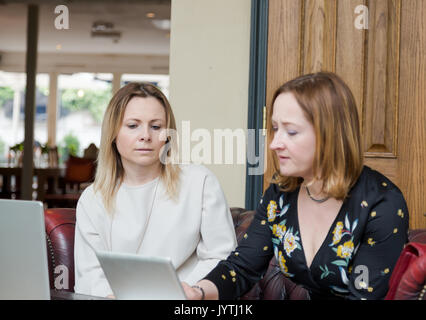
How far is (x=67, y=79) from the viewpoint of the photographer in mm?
13109

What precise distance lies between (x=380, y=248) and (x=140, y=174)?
863 millimetres

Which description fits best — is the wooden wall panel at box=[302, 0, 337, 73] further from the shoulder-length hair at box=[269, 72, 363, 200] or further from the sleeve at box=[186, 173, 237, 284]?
the shoulder-length hair at box=[269, 72, 363, 200]

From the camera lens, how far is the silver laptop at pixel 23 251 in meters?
1.10

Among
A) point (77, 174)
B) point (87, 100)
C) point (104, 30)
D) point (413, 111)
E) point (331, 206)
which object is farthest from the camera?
point (87, 100)

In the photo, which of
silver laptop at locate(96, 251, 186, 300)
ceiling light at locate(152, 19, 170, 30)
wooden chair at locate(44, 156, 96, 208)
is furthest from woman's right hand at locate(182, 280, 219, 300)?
ceiling light at locate(152, 19, 170, 30)

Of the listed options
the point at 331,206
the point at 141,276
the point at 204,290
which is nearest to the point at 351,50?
the point at 331,206

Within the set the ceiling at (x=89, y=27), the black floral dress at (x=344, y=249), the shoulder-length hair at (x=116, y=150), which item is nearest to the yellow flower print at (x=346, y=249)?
the black floral dress at (x=344, y=249)

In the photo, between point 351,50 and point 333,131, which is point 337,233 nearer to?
point 333,131

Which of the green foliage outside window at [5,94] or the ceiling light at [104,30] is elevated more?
the ceiling light at [104,30]

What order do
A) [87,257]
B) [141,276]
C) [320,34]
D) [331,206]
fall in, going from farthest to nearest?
[320,34] < [87,257] < [331,206] < [141,276]

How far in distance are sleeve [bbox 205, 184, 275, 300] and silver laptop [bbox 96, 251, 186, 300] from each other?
326mm

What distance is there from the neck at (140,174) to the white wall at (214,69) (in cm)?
105

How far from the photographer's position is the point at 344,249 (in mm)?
1363

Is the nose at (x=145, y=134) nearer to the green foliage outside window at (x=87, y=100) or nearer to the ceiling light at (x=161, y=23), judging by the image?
the ceiling light at (x=161, y=23)
